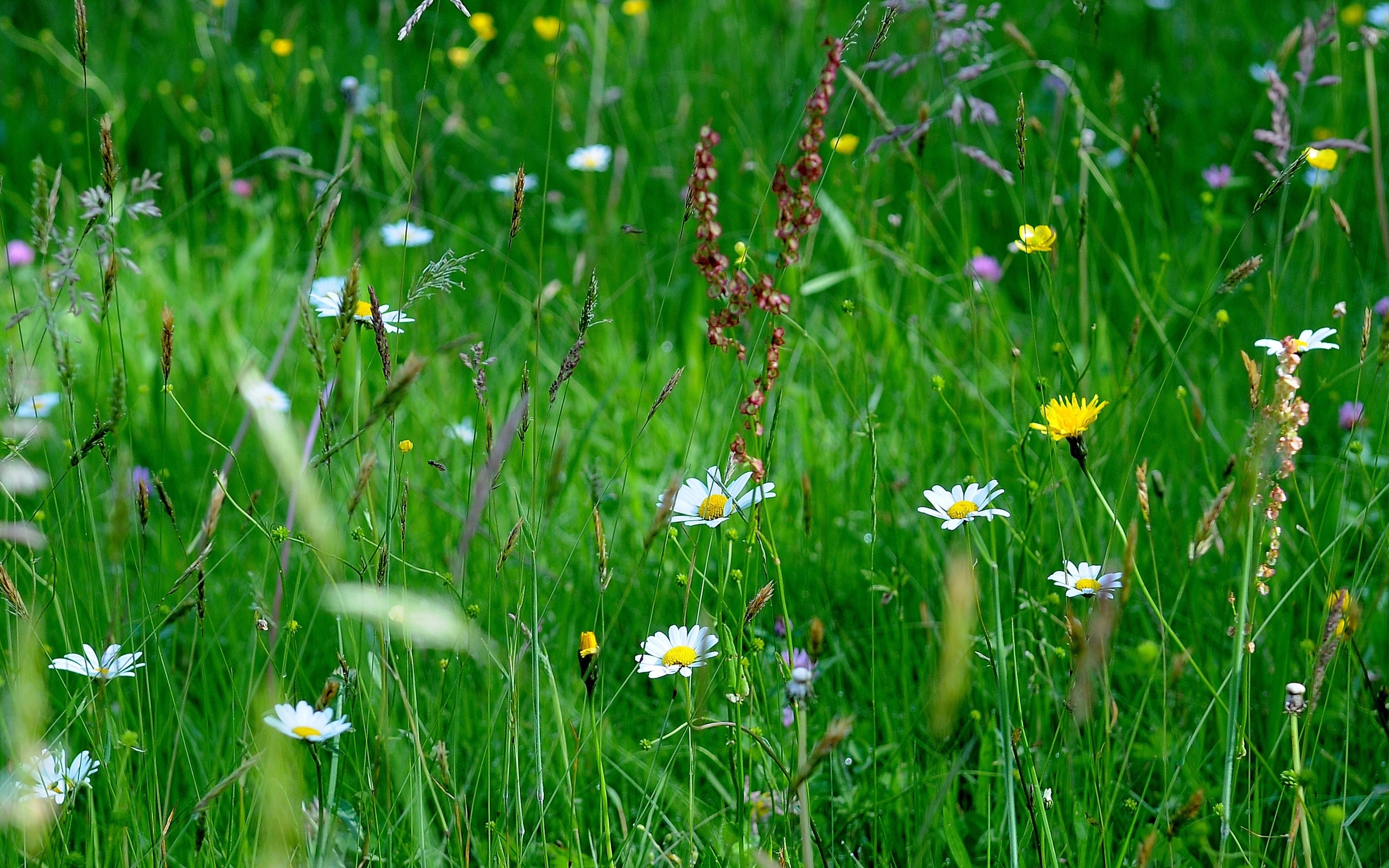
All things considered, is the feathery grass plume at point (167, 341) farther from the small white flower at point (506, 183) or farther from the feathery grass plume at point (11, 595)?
the small white flower at point (506, 183)

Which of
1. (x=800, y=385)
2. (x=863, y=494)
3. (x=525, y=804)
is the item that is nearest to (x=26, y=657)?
(x=525, y=804)

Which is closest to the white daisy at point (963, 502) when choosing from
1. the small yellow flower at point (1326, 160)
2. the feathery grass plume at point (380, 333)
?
the feathery grass plume at point (380, 333)

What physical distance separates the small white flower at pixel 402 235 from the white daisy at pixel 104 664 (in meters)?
1.27

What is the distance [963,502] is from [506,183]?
5.94ft

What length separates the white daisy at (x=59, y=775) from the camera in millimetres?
1123

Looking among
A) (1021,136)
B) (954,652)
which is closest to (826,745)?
(954,652)

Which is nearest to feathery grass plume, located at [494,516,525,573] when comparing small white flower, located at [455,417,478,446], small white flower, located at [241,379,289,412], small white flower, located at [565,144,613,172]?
small white flower, located at [241,379,289,412]

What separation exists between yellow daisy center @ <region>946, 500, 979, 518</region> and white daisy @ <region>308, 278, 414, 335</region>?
1.97 ft

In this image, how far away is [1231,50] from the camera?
12.6 ft

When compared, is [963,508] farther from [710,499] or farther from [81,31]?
[81,31]

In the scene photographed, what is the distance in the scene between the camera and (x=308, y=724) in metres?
1.12

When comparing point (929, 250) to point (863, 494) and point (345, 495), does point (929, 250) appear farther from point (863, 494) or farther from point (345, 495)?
point (345, 495)

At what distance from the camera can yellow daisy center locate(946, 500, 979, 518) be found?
1.29 metres

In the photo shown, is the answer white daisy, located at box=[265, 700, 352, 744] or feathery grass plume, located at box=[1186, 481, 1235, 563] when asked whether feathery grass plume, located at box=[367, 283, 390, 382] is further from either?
feathery grass plume, located at box=[1186, 481, 1235, 563]
